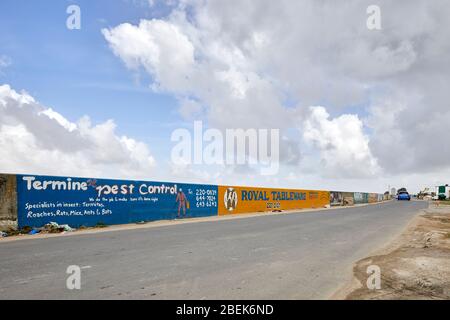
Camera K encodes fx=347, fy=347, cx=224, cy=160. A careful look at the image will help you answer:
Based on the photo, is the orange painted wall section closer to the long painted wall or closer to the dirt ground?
the long painted wall

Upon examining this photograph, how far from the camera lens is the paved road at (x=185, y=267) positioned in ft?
17.0

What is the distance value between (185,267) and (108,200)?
482 inches

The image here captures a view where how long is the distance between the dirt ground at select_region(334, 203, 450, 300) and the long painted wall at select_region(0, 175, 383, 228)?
13004 millimetres

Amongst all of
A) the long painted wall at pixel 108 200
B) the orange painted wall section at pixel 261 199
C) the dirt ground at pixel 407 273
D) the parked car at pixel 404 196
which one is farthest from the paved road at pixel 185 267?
the parked car at pixel 404 196

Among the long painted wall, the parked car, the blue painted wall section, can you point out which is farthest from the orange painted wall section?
the parked car

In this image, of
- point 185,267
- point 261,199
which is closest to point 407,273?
point 185,267

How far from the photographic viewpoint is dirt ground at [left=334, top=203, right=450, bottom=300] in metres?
5.20

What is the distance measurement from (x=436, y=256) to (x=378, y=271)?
8.23 feet

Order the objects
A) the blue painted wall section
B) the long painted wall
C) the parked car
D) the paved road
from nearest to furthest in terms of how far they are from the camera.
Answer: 1. the paved road
2. the long painted wall
3. the blue painted wall section
4. the parked car

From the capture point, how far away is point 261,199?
103 ft
